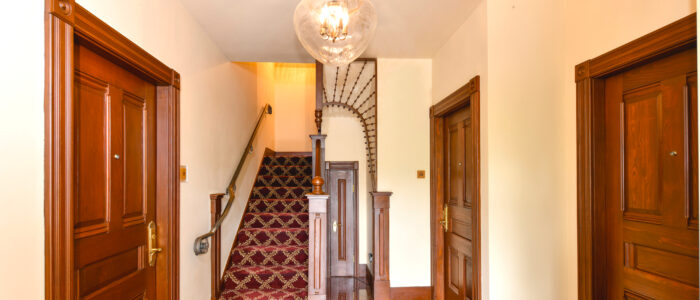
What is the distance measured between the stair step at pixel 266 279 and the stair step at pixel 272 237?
498 mm

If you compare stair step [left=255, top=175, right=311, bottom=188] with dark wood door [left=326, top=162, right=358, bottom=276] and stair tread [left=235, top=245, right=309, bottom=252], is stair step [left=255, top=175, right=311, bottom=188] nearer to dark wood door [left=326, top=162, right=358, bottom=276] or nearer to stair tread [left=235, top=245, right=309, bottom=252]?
dark wood door [left=326, top=162, right=358, bottom=276]

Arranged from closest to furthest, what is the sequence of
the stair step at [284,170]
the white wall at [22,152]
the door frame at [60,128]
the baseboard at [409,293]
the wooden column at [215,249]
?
1. the white wall at [22,152]
2. the door frame at [60,128]
3. the wooden column at [215,249]
4. the baseboard at [409,293]
5. the stair step at [284,170]

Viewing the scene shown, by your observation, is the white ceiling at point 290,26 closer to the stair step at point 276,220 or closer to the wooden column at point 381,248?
the wooden column at point 381,248

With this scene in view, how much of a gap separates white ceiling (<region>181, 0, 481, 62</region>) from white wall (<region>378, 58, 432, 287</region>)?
0.78ft

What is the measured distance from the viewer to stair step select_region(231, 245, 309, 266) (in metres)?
4.37

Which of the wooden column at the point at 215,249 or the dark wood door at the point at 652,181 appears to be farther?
the wooden column at the point at 215,249

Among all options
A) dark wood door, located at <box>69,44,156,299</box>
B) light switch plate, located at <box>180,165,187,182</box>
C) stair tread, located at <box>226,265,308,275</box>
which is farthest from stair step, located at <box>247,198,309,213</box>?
dark wood door, located at <box>69,44,156,299</box>

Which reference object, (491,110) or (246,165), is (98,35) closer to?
(491,110)

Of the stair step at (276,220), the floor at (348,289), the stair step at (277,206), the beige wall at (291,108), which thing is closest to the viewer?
the floor at (348,289)

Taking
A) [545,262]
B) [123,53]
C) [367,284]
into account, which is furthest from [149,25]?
[367,284]

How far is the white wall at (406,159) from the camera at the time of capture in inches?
167

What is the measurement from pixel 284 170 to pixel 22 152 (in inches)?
197

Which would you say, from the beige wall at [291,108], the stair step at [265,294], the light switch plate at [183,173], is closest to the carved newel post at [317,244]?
the stair step at [265,294]

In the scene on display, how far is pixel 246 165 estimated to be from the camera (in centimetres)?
535
